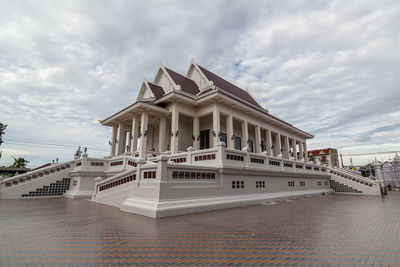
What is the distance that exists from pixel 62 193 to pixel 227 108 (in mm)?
13772

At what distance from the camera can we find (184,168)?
756 cm

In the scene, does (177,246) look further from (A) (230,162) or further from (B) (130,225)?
(A) (230,162)

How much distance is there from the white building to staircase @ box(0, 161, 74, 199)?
5 cm

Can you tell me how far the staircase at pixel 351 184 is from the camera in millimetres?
17141

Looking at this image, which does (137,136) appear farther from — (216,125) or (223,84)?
(223,84)

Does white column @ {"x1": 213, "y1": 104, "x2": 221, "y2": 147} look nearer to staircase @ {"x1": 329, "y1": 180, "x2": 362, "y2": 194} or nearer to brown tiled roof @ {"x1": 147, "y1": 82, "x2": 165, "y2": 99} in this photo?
brown tiled roof @ {"x1": 147, "y1": 82, "x2": 165, "y2": 99}

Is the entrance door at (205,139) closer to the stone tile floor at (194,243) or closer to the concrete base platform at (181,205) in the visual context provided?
the concrete base platform at (181,205)

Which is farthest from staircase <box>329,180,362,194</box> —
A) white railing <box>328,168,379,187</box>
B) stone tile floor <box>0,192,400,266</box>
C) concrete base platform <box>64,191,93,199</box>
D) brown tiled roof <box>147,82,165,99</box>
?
concrete base platform <box>64,191,93,199</box>

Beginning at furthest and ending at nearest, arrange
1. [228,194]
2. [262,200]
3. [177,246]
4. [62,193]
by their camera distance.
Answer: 1. [62,193]
2. [262,200]
3. [228,194]
4. [177,246]

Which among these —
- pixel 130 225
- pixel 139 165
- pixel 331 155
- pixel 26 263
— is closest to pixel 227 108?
pixel 139 165

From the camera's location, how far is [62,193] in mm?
13344

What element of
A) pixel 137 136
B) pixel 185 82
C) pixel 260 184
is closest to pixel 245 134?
pixel 260 184

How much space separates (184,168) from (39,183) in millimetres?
11142

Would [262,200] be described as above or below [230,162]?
below
